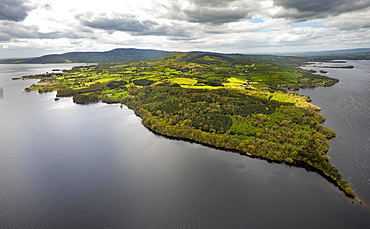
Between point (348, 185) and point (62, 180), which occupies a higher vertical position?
point (348, 185)

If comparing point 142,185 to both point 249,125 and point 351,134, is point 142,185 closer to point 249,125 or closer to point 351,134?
point 249,125

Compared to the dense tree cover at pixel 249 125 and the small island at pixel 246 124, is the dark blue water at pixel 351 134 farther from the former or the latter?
the dense tree cover at pixel 249 125

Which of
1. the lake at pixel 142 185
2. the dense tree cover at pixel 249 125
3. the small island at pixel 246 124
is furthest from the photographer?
the dense tree cover at pixel 249 125

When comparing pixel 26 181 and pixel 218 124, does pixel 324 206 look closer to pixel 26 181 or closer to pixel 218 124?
pixel 218 124

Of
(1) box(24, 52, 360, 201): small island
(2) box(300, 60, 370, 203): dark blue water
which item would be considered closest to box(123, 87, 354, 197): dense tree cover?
(1) box(24, 52, 360, 201): small island

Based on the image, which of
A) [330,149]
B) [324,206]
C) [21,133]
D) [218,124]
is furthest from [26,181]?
[330,149]

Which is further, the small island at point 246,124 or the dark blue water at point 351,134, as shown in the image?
the small island at point 246,124

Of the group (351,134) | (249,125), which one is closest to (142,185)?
(249,125)

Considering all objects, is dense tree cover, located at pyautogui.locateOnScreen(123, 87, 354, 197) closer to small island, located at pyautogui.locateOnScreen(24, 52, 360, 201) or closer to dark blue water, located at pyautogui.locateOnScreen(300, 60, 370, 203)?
small island, located at pyautogui.locateOnScreen(24, 52, 360, 201)

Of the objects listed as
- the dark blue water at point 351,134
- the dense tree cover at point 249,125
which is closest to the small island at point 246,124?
the dense tree cover at point 249,125
